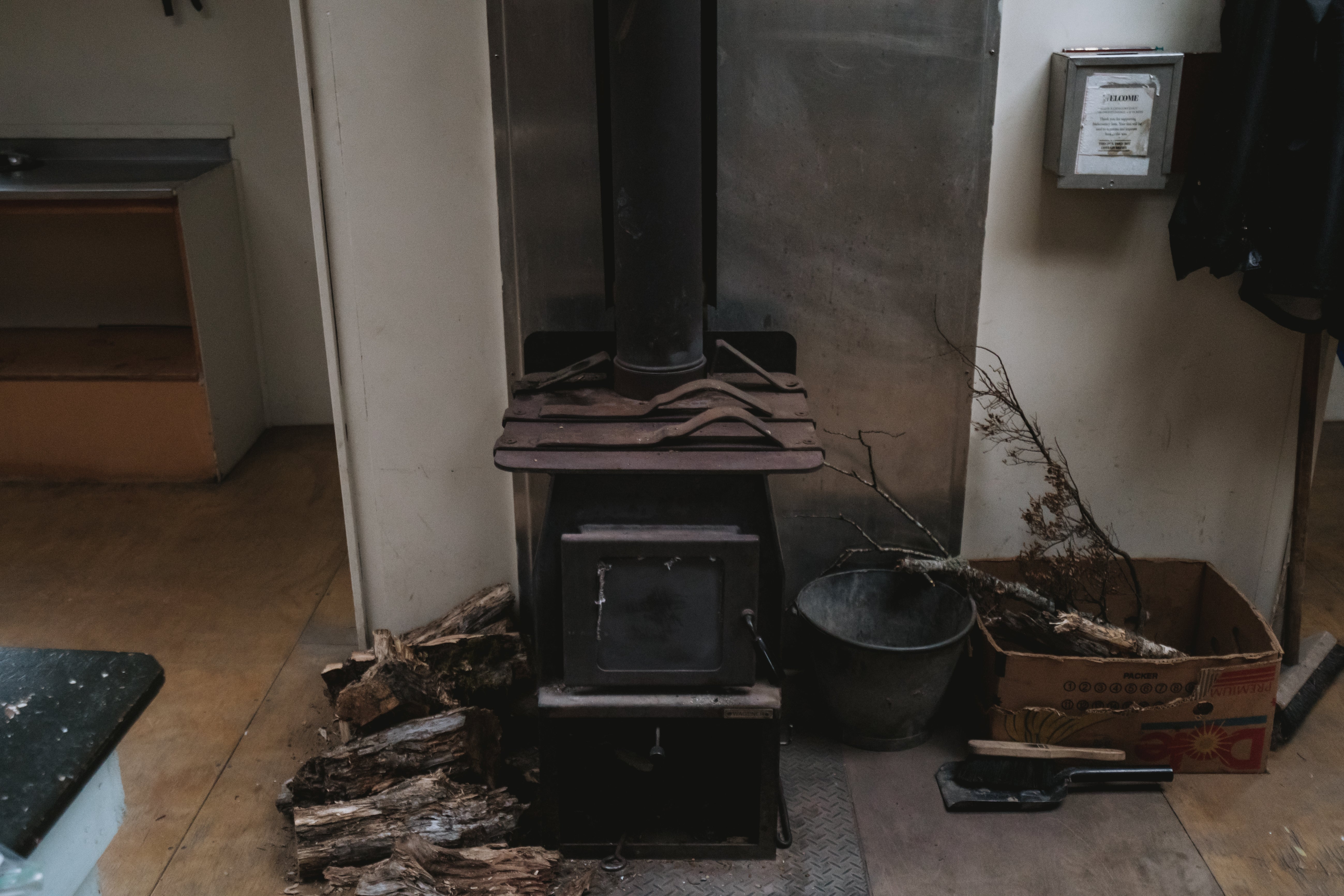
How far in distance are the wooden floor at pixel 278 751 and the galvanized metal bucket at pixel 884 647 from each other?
101mm

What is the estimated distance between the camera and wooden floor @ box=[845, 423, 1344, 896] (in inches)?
89.6

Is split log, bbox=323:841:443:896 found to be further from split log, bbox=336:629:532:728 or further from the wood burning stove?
split log, bbox=336:629:532:728

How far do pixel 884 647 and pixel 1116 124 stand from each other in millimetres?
1236

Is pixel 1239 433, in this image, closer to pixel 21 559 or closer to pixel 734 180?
pixel 734 180

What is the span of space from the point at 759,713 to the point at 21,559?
8.27 ft

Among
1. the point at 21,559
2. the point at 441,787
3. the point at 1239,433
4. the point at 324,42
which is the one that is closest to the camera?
the point at 441,787

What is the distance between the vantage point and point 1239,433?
2812mm

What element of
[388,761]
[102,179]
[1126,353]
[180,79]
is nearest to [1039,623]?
[1126,353]

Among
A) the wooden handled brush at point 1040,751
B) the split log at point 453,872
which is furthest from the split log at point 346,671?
the wooden handled brush at point 1040,751

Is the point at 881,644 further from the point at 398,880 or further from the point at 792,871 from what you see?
the point at 398,880

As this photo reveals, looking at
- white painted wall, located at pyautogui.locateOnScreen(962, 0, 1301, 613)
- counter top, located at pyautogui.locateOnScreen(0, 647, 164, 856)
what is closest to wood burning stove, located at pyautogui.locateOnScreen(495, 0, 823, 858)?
white painted wall, located at pyautogui.locateOnScreen(962, 0, 1301, 613)

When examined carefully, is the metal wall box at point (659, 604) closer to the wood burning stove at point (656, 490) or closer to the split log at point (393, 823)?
the wood burning stove at point (656, 490)

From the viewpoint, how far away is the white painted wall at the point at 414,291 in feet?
8.29

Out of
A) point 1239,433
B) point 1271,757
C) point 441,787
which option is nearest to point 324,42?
point 441,787
